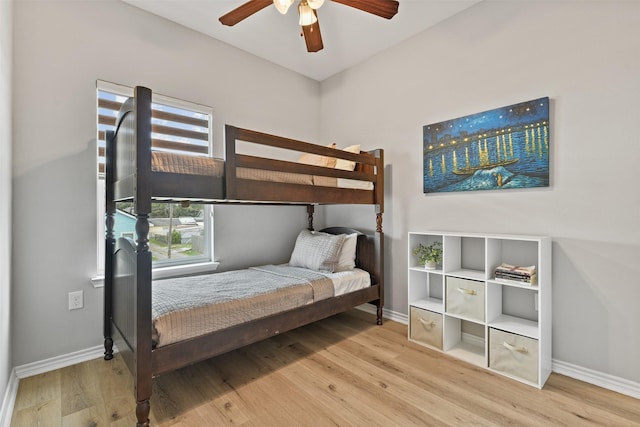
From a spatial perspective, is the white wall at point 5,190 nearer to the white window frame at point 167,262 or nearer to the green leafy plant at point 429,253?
the white window frame at point 167,262

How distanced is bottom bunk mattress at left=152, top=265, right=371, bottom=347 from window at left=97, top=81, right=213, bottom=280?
37 cm

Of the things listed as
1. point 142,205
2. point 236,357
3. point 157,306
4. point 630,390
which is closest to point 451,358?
point 630,390

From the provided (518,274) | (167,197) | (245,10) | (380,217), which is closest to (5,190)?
(167,197)

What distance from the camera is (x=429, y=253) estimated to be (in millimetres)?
2518

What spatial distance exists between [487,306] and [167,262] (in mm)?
2552

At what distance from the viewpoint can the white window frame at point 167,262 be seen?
224 centimetres

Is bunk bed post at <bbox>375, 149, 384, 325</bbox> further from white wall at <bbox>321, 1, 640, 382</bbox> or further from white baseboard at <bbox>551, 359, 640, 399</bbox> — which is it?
white baseboard at <bbox>551, 359, 640, 399</bbox>

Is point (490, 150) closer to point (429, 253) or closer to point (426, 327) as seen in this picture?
point (429, 253)

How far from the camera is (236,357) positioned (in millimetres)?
2246

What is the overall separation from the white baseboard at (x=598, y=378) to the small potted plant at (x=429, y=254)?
0.98 m

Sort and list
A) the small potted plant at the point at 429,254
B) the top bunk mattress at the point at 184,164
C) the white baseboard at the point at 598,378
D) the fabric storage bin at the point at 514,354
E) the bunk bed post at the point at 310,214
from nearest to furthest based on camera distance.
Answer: the top bunk mattress at the point at 184,164 → the white baseboard at the point at 598,378 → the fabric storage bin at the point at 514,354 → the small potted plant at the point at 429,254 → the bunk bed post at the point at 310,214

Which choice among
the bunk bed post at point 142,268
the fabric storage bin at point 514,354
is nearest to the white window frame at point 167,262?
the bunk bed post at point 142,268

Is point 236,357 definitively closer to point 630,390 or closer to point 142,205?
point 142,205

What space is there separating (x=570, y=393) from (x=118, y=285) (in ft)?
9.40
